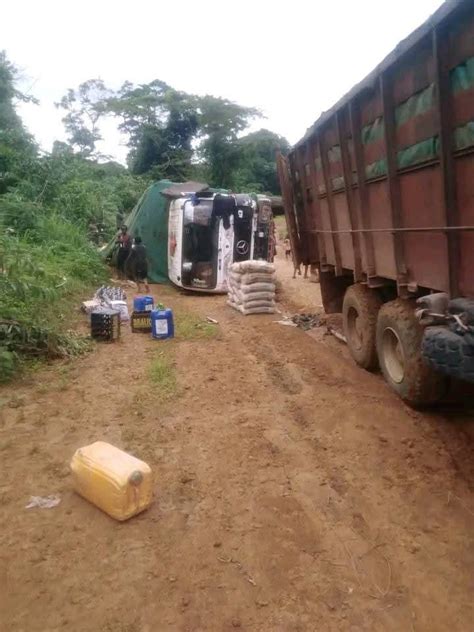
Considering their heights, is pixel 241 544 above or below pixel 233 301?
below

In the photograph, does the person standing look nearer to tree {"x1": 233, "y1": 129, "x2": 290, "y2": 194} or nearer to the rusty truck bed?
the rusty truck bed

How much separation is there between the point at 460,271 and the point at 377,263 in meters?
1.44

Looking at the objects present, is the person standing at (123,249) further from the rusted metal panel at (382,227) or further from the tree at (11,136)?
the rusted metal panel at (382,227)

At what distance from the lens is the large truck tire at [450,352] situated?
8.32 feet

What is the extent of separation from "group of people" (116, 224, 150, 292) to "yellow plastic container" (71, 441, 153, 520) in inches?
329

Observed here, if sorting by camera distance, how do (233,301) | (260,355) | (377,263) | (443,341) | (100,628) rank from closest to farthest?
(100,628) < (443,341) < (377,263) < (260,355) < (233,301)

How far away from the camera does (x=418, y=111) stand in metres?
3.31

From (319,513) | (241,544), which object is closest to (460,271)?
(319,513)

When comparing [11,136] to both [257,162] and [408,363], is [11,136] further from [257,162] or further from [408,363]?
[257,162]

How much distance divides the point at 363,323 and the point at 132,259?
7.12 m

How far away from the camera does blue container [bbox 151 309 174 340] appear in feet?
21.5

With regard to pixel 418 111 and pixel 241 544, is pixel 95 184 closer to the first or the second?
pixel 418 111

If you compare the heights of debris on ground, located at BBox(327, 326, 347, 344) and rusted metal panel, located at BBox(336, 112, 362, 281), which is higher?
rusted metal panel, located at BBox(336, 112, 362, 281)

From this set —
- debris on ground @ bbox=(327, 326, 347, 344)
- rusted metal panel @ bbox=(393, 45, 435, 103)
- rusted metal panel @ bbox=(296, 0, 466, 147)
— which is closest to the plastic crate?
debris on ground @ bbox=(327, 326, 347, 344)
